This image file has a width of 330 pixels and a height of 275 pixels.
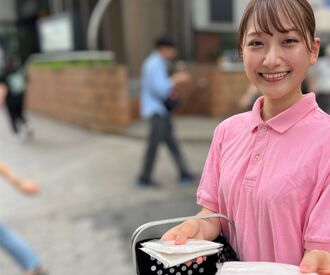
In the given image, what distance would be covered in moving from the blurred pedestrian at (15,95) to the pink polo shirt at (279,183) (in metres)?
8.27

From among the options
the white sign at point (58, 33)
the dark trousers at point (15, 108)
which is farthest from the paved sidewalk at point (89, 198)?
the white sign at point (58, 33)

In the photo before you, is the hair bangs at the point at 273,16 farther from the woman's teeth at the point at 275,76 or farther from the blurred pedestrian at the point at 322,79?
the blurred pedestrian at the point at 322,79

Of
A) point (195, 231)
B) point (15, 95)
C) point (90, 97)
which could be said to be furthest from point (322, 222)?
point (15, 95)

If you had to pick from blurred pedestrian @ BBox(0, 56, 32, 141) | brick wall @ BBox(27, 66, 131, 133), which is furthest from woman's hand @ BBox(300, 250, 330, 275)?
blurred pedestrian @ BBox(0, 56, 32, 141)

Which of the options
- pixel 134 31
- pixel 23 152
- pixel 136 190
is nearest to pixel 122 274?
pixel 136 190

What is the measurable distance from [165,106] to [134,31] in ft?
25.3

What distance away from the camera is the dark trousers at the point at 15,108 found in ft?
29.6

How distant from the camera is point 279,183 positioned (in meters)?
1.14

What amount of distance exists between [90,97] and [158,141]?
396 cm

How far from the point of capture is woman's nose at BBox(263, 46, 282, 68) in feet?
3.84

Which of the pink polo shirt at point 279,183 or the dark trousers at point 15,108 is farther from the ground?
the pink polo shirt at point 279,183

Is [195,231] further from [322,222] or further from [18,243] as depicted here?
[18,243]

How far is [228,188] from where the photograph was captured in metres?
1.29

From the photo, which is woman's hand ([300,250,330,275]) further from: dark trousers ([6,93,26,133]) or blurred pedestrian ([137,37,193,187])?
dark trousers ([6,93,26,133])
